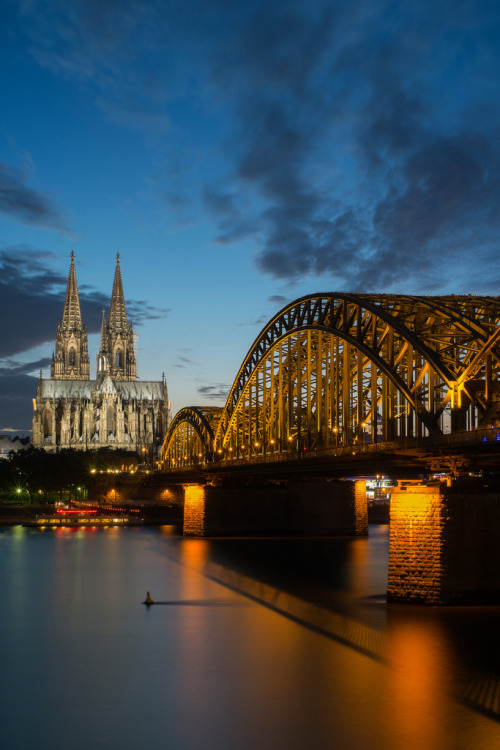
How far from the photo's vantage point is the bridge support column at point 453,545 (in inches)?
1735

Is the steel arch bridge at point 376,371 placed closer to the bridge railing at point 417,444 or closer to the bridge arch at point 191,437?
the bridge railing at point 417,444

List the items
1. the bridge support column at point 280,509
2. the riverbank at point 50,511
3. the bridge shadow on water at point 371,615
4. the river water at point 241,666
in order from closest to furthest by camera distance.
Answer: the river water at point 241,666 → the bridge shadow on water at point 371,615 → the bridge support column at point 280,509 → the riverbank at point 50,511

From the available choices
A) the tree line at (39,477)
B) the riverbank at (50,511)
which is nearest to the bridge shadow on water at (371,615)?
the riverbank at (50,511)

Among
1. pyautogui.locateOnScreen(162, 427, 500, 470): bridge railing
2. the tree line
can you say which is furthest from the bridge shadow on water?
the tree line

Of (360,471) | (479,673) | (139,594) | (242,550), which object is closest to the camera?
(479,673)

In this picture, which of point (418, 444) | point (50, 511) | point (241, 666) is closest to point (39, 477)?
point (50, 511)

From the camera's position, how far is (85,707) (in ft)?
107

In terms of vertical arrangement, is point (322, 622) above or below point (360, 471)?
below

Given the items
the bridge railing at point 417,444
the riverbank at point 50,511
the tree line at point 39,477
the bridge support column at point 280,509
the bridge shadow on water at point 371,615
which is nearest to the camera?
the bridge shadow on water at point 371,615

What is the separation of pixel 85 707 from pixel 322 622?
56.3ft

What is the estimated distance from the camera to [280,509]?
104 m

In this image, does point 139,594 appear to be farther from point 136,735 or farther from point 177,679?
point 136,735

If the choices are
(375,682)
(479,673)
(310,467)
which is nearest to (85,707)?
(375,682)

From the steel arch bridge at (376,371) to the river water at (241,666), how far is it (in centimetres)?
1129
